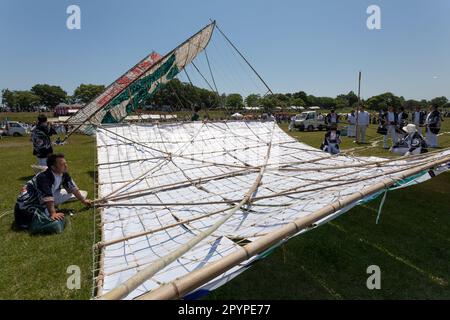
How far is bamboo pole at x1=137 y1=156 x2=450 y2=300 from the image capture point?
2.01 metres

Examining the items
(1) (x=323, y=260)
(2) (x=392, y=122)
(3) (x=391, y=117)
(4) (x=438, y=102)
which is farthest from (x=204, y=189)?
(4) (x=438, y=102)

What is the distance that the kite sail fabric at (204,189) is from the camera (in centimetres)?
297

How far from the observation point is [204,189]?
5.63 meters

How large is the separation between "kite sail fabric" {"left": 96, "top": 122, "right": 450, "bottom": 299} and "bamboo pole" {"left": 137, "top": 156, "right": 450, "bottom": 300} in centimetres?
6

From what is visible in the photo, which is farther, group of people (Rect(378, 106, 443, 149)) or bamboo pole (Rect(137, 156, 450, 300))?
group of people (Rect(378, 106, 443, 149))

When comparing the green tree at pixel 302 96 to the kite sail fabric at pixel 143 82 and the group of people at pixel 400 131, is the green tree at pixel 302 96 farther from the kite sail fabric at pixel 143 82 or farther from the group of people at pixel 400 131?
the kite sail fabric at pixel 143 82

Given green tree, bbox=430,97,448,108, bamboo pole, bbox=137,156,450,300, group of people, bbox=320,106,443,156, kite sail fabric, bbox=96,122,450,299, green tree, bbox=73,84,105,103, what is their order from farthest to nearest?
green tree, bbox=73,84,105,103, green tree, bbox=430,97,448,108, group of people, bbox=320,106,443,156, kite sail fabric, bbox=96,122,450,299, bamboo pole, bbox=137,156,450,300

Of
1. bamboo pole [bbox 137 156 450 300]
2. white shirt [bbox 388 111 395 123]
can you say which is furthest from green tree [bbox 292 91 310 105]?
bamboo pole [bbox 137 156 450 300]

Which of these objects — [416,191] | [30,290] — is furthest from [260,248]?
[416,191]

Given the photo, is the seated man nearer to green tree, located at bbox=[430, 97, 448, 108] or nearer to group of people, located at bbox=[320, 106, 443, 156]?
group of people, located at bbox=[320, 106, 443, 156]

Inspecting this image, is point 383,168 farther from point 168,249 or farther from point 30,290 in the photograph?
point 30,290

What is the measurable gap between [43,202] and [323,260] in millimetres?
4775

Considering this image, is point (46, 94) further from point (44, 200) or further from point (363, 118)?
point (44, 200)

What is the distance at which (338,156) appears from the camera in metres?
7.37
